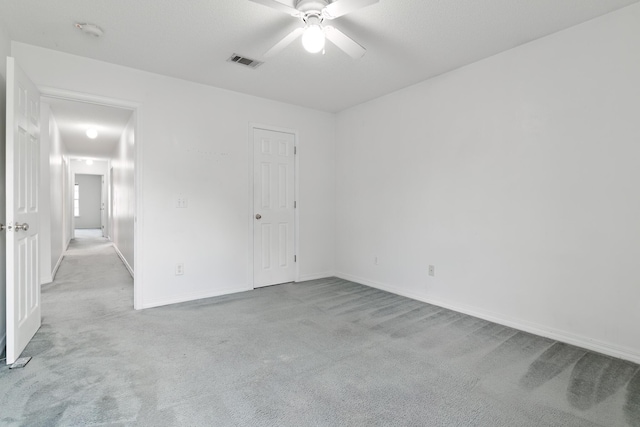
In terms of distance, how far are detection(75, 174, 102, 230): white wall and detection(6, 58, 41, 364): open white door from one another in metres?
12.2

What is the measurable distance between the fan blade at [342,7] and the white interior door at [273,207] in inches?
92.3

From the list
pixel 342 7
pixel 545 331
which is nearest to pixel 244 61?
pixel 342 7

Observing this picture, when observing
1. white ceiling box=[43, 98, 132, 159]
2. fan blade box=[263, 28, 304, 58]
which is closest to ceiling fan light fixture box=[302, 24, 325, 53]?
fan blade box=[263, 28, 304, 58]

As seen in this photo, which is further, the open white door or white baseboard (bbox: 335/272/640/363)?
white baseboard (bbox: 335/272/640/363)

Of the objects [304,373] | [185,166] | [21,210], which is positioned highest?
[185,166]

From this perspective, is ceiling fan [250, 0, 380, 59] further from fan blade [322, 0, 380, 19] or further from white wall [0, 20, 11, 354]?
white wall [0, 20, 11, 354]

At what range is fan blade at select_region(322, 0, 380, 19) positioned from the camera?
1.92m

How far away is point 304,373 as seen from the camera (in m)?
2.14

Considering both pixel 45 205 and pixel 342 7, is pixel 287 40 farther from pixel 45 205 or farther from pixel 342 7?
pixel 45 205

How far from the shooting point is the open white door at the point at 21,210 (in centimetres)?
217

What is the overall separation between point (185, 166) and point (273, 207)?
1259mm

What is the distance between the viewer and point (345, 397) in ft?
6.16

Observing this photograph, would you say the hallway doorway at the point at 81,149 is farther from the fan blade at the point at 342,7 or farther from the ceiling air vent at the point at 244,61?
the fan blade at the point at 342,7

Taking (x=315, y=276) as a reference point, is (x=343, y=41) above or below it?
above
